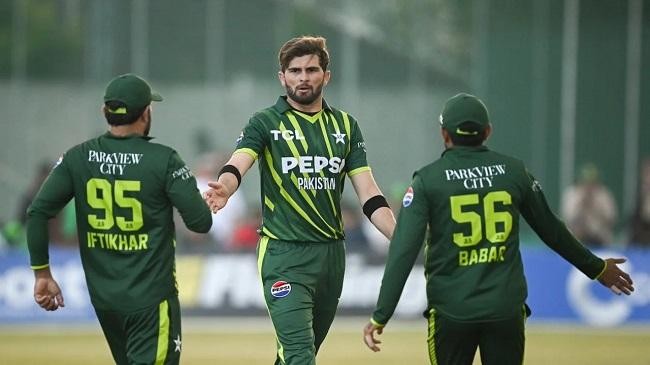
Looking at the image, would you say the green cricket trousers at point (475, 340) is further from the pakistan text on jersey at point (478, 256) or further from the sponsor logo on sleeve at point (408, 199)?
the sponsor logo on sleeve at point (408, 199)

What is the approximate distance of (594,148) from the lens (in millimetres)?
27312

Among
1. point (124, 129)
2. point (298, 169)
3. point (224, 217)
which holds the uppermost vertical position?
point (124, 129)

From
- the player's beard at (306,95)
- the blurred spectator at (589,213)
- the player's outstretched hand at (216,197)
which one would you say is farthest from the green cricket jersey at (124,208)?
the blurred spectator at (589,213)

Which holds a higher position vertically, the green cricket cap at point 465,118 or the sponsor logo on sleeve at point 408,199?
the green cricket cap at point 465,118

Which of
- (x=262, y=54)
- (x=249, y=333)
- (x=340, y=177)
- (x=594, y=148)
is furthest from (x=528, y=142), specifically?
(x=340, y=177)

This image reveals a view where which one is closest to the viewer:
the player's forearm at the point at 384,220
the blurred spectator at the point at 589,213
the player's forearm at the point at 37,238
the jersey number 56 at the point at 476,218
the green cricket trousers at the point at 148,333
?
the jersey number 56 at the point at 476,218

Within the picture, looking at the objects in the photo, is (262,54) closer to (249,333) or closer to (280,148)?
(249,333)

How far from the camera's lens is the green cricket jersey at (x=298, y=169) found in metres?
9.36

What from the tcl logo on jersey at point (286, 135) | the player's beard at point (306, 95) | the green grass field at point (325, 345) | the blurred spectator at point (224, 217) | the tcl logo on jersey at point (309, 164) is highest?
the player's beard at point (306, 95)

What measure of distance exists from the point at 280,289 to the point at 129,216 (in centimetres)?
113

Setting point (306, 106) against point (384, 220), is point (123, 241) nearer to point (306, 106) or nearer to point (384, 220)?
point (306, 106)

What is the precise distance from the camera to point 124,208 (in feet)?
28.3

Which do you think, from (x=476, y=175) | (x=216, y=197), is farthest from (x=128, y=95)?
(x=476, y=175)

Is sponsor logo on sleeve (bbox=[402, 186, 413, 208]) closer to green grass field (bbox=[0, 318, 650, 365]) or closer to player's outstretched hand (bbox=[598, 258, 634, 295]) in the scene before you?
player's outstretched hand (bbox=[598, 258, 634, 295])
